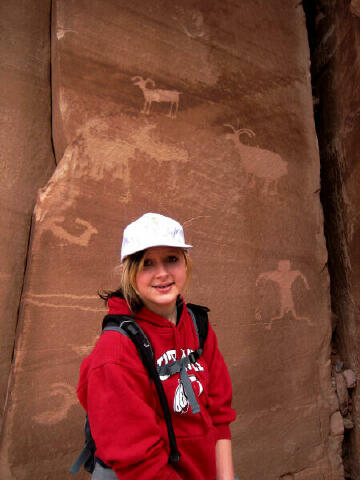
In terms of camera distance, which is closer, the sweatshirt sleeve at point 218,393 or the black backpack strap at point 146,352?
the black backpack strap at point 146,352

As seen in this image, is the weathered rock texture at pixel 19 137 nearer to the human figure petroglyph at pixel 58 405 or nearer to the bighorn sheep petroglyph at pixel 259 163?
the human figure petroglyph at pixel 58 405

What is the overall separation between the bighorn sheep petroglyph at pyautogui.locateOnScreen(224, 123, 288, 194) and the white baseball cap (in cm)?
136

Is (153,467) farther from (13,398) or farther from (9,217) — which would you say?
(9,217)

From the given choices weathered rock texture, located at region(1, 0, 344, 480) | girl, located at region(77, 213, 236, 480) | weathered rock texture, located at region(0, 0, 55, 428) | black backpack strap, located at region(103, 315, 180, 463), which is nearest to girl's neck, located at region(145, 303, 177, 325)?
girl, located at region(77, 213, 236, 480)

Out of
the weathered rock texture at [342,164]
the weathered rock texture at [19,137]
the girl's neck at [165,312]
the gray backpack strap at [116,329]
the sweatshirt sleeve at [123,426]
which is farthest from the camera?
the weathered rock texture at [342,164]

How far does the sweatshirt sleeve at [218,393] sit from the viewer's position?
1.06m

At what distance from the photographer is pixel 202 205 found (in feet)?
6.73

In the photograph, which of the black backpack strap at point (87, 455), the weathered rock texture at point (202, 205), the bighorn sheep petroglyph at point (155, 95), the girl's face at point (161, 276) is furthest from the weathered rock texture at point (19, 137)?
the girl's face at point (161, 276)

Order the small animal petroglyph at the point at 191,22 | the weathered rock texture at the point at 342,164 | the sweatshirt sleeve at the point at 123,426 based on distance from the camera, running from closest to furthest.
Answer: the sweatshirt sleeve at the point at 123,426, the small animal petroglyph at the point at 191,22, the weathered rock texture at the point at 342,164

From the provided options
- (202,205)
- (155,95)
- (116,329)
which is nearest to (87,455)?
(116,329)

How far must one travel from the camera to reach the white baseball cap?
0.93 metres

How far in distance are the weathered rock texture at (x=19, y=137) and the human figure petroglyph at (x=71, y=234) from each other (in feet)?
0.68

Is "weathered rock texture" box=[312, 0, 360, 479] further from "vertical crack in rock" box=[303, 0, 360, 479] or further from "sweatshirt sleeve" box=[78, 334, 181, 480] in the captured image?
"sweatshirt sleeve" box=[78, 334, 181, 480]

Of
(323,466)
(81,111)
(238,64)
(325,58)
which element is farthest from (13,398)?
(325,58)
